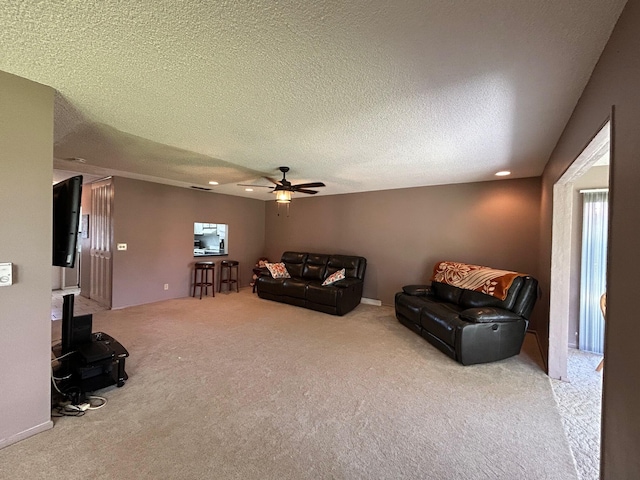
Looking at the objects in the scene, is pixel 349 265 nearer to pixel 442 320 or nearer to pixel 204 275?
pixel 442 320

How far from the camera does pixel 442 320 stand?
3.26m

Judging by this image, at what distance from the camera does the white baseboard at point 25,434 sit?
5.65ft

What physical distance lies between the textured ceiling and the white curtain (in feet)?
3.79

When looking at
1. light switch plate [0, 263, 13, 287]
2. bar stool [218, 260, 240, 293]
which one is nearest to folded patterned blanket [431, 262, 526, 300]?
bar stool [218, 260, 240, 293]

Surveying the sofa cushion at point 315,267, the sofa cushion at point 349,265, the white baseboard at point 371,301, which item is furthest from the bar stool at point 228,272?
the white baseboard at point 371,301

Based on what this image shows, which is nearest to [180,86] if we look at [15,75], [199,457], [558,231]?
[15,75]

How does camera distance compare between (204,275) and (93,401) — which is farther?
(204,275)

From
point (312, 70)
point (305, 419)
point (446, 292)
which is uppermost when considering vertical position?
point (312, 70)

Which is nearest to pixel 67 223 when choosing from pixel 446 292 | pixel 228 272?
pixel 446 292

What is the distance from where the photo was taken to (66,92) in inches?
75.1

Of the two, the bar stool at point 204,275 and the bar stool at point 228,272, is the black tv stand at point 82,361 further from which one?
the bar stool at point 228,272

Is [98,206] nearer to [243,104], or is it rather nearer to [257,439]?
[243,104]

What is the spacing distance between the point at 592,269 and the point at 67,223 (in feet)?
18.2

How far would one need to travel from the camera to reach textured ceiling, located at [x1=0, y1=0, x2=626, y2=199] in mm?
1181
